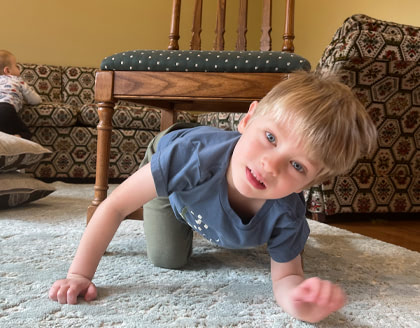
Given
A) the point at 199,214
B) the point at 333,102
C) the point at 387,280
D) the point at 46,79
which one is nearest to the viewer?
the point at 333,102

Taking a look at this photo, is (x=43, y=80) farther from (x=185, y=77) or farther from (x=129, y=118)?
(x=185, y=77)

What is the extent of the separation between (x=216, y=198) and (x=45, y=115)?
2.31 metres

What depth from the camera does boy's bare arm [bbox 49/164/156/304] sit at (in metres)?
0.73

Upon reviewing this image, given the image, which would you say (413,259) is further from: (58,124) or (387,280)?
(58,124)

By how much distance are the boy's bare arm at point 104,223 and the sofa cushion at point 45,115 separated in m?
2.16

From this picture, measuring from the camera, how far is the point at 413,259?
1.11 meters

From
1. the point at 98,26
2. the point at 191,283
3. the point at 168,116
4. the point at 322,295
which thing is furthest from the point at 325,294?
the point at 98,26

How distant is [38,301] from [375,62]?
1.42 meters

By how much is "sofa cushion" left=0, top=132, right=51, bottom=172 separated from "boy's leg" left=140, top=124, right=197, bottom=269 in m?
0.82

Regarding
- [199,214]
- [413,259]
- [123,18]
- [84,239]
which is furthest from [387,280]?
[123,18]

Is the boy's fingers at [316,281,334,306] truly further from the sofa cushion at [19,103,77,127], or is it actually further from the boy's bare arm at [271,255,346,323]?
the sofa cushion at [19,103,77,127]

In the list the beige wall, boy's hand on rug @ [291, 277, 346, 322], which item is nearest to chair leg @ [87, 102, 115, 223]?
boy's hand on rug @ [291, 277, 346, 322]

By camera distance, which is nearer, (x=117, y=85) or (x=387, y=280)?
(x=387, y=280)

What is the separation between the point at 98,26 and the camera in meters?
3.82
